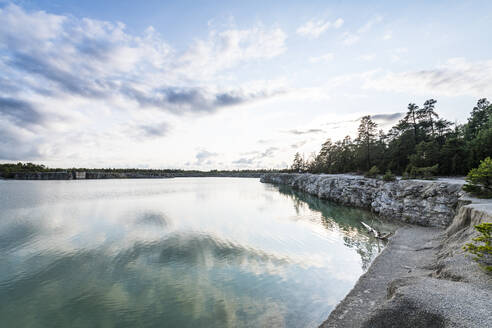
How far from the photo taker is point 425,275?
840 cm

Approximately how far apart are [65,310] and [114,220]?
16.0m

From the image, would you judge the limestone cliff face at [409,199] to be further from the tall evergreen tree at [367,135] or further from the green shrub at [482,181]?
the tall evergreen tree at [367,135]

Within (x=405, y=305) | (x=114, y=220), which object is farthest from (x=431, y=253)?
(x=114, y=220)

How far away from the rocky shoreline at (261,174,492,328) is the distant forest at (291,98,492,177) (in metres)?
12.0

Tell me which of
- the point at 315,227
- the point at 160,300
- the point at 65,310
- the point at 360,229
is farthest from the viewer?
the point at 315,227

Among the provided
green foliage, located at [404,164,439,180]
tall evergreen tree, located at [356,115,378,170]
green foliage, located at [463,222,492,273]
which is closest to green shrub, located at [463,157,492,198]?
green foliage, located at [463,222,492,273]

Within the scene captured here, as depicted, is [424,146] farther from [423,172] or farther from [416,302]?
[416,302]

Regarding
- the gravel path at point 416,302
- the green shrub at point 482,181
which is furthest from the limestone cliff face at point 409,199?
the gravel path at point 416,302

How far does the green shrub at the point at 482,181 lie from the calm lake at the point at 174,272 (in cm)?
849

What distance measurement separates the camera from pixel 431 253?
12.0 metres

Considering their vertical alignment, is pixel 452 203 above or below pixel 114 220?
above

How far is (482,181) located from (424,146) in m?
24.4

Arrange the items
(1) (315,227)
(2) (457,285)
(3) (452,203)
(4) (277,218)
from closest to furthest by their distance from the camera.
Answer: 1. (2) (457,285)
2. (3) (452,203)
3. (1) (315,227)
4. (4) (277,218)

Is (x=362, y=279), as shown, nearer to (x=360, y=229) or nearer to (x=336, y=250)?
(x=336, y=250)
